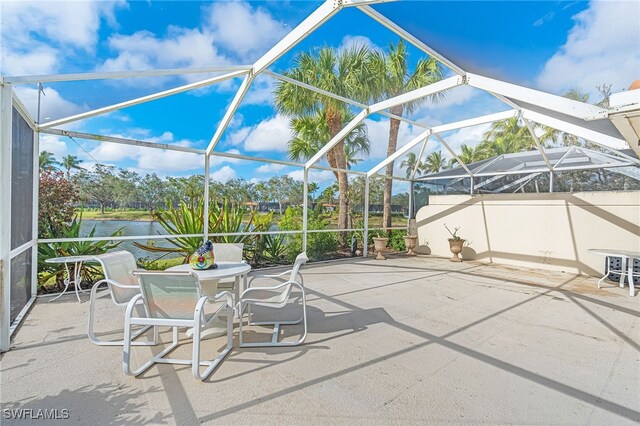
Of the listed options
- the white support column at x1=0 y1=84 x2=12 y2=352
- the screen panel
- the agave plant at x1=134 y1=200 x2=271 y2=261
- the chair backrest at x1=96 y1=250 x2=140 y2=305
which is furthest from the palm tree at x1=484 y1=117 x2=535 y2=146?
the white support column at x1=0 y1=84 x2=12 y2=352

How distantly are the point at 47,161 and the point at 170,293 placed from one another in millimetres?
4519

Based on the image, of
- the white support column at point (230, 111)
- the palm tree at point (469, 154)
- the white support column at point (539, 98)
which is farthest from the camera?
the palm tree at point (469, 154)

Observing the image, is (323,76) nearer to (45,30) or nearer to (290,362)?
(45,30)

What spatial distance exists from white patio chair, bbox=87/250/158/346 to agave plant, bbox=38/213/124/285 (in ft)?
6.97

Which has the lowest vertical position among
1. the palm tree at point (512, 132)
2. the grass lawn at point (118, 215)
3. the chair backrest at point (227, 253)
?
the chair backrest at point (227, 253)

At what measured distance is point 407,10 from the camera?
154 inches

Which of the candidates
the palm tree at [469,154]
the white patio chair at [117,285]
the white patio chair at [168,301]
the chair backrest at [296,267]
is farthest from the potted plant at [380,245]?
the palm tree at [469,154]

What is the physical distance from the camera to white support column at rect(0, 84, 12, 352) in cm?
278

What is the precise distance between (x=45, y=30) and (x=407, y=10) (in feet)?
15.1

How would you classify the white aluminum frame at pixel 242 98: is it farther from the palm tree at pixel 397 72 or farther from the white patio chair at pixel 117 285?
the palm tree at pixel 397 72

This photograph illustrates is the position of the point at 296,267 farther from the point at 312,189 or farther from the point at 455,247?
the point at 455,247

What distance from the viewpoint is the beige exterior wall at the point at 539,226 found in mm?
7125

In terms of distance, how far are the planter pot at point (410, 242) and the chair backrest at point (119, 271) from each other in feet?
27.1

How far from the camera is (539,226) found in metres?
8.20
